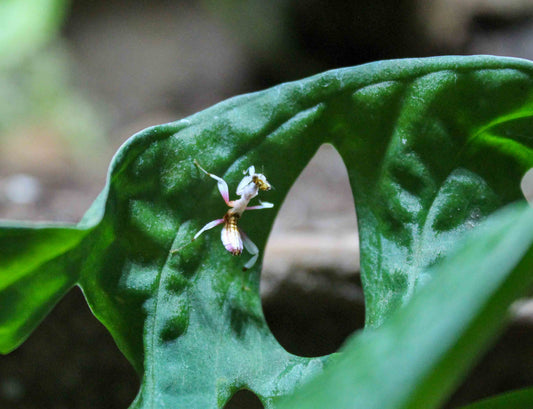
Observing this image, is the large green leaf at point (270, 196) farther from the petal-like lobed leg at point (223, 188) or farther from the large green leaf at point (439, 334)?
the large green leaf at point (439, 334)

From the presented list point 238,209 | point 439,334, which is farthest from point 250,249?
point 439,334

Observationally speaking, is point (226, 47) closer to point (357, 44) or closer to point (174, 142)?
point (357, 44)

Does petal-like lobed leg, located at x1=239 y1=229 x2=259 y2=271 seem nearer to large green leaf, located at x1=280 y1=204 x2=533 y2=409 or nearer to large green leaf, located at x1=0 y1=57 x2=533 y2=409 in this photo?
large green leaf, located at x1=0 y1=57 x2=533 y2=409

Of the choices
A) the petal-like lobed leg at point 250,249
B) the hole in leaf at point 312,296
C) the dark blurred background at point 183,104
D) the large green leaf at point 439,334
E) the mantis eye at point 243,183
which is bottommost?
the dark blurred background at point 183,104

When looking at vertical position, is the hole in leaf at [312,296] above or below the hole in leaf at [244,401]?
above

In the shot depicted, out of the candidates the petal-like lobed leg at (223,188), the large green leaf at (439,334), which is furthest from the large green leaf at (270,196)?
the large green leaf at (439,334)

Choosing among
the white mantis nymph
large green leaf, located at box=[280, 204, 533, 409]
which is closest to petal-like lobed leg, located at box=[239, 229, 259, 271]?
the white mantis nymph
